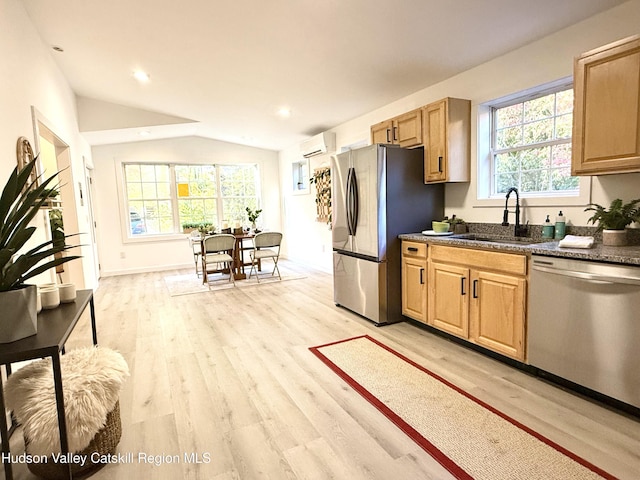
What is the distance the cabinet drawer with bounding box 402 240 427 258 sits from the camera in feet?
10.8

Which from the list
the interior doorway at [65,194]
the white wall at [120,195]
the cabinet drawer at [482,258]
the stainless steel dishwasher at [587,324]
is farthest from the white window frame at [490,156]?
the white wall at [120,195]

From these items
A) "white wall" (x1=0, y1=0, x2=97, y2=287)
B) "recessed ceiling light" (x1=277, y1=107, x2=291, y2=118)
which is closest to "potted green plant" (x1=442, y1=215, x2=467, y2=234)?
"recessed ceiling light" (x1=277, y1=107, x2=291, y2=118)

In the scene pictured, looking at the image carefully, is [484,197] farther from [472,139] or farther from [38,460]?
[38,460]

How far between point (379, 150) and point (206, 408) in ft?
8.38

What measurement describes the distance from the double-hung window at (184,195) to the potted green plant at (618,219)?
577cm

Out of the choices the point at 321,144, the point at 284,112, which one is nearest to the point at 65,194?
the point at 284,112

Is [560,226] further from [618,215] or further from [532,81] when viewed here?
[532,81]

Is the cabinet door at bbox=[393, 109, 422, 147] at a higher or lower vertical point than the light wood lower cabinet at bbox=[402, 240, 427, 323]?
higher

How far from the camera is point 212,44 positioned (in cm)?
349

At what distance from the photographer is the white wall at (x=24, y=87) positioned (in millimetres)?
2498

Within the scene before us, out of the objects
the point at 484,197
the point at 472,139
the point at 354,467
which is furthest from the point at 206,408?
the point at 472,139

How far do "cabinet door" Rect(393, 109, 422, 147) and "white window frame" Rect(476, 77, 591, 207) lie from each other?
0.55 metres

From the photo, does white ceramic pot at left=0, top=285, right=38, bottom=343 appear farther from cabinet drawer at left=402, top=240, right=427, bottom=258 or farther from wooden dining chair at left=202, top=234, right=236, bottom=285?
wooden dining chair at left=202, top=234, right=236, bottom=285

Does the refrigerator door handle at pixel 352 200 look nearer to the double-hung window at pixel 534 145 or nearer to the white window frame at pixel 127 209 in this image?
the double-hung window at pixel 534 145
